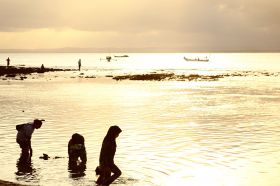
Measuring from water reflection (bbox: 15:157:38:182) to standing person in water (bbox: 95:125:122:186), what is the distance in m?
2.88

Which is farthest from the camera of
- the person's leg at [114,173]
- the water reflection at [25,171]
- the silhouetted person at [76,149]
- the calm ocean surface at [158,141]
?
the silhouetted person at [76,149]

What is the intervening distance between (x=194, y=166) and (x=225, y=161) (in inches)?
61.2

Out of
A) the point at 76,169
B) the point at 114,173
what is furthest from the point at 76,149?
the point at 114,173

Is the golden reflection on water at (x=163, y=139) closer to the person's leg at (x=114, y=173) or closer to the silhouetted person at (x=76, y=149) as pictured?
the silhouetted person at (x=76, y=149)

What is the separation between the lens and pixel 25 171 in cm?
1677

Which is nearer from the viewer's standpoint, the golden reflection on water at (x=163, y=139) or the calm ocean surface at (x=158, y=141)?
the calm ocean surface at (x=158, y=141)

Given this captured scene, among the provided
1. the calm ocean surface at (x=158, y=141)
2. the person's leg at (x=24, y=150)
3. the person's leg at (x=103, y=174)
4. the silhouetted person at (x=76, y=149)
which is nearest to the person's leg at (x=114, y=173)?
the person's leg at (x=103, y=174)

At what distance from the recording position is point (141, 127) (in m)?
27.6

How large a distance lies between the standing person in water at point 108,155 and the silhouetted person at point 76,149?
11.1 feet

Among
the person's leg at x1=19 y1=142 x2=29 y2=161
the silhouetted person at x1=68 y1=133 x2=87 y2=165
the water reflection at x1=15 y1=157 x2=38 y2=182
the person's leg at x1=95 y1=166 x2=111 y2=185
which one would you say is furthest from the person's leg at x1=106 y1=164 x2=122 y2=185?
the person's leg at x1=19 y1=142 x2=29 y2=161

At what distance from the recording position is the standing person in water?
43.9ft

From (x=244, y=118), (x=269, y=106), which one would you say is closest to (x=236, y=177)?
(x=244, y=118)

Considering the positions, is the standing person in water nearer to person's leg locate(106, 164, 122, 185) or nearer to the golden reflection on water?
person's leg locate(106, 164, 122, 185)

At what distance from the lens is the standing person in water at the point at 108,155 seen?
1337cm
